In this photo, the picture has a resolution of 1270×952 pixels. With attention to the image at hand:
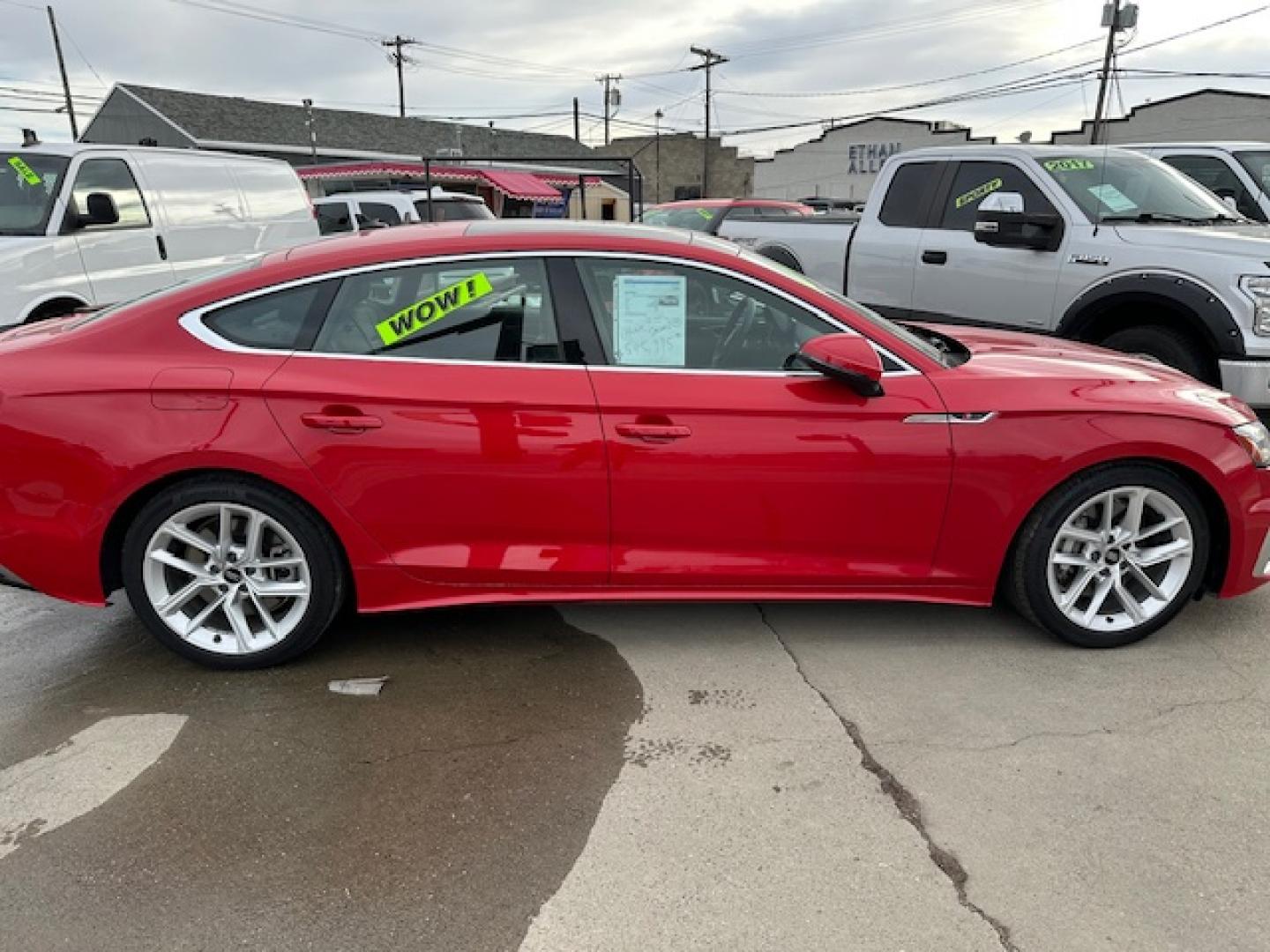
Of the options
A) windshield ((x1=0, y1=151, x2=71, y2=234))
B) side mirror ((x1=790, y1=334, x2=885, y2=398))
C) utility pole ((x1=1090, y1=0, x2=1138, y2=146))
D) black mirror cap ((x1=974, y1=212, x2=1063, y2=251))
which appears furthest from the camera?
utility pole ((x1=1090, y1=0, x2=1138, y2=146))

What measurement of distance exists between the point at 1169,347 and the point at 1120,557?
295cm

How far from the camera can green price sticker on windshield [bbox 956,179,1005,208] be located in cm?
659

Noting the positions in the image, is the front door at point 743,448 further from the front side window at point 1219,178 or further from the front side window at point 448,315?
the front side window at point 1219,178

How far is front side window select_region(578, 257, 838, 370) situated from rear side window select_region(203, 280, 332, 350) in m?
0.94

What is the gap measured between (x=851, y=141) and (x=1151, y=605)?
178 ft

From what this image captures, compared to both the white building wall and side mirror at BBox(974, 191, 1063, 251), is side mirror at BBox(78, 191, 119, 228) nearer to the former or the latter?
side mirror at BBox(974, 191, 1063, 251)

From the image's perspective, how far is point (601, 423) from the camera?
9.89 ft

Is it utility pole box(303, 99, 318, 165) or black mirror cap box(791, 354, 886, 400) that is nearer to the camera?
Answer: black mirror cap box(791, 354, 886, 400)

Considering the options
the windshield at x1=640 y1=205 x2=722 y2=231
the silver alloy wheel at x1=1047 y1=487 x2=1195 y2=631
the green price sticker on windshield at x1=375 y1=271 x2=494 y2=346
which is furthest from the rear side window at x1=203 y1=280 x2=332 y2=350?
the windshield at x1=640 y1=205 x2=722 y2=231

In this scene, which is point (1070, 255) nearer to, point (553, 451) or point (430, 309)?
point (553, 451)

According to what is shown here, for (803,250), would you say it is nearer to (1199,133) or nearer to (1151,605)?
(1151,605)

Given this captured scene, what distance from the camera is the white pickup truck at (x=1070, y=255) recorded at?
207 inches

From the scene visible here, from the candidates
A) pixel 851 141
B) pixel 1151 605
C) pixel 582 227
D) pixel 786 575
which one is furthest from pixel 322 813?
pixel 851 141

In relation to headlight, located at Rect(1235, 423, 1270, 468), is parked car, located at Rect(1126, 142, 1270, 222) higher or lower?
higher
